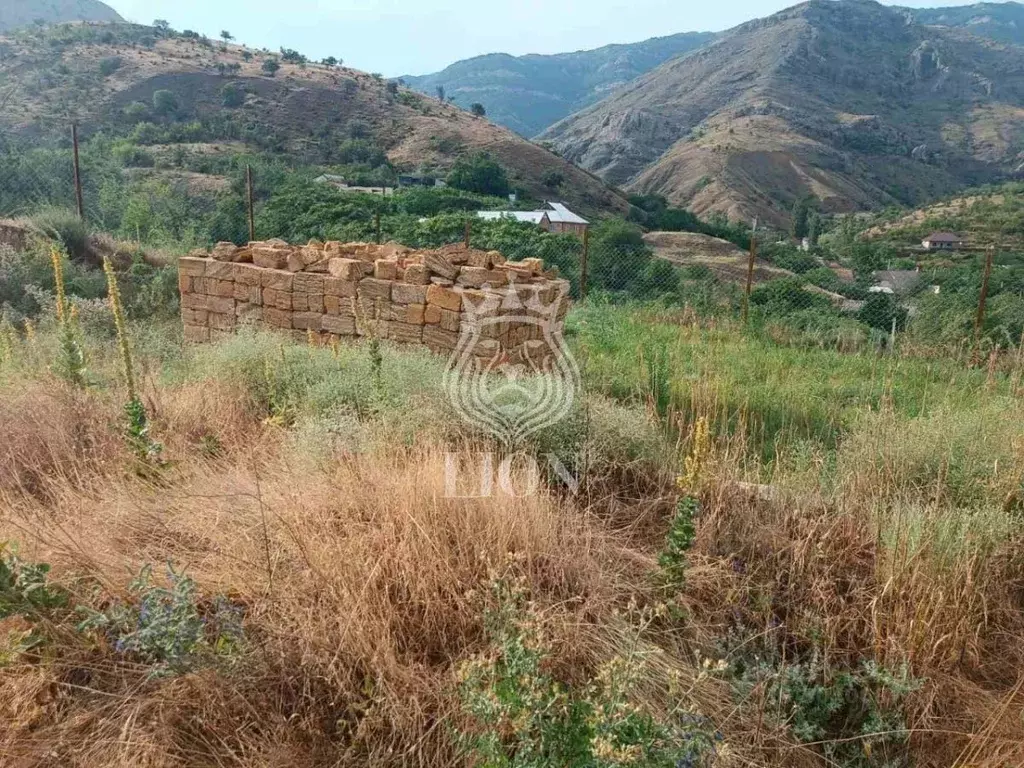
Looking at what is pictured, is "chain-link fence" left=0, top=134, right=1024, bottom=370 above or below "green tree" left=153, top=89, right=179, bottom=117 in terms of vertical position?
below

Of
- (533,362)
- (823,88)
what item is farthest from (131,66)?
(823,88)

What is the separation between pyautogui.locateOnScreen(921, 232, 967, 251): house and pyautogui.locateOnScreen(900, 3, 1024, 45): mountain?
5943 inches

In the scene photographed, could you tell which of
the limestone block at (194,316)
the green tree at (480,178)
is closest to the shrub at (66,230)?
the limestone block at (194,316)

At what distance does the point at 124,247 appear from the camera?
37.2 ft

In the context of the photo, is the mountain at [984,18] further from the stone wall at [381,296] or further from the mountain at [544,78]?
the stone wall at [381,296]

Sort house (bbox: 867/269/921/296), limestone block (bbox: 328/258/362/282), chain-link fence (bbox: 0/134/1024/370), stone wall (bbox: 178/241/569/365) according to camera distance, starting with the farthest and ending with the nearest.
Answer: house (bbox: 867/269/921/296), chain-link fence (bbox: 0/134/1024/370), limestone block (bbox: 328/258/362/282), stone wall (bbox: 178/241/569/365)

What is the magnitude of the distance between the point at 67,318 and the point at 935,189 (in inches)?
3051

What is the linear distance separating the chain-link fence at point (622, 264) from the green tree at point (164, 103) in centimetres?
2036

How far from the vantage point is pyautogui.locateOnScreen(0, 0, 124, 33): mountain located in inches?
4432

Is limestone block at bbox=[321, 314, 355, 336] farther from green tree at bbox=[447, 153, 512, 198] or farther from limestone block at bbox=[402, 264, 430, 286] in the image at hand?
green tree at bbox=[447, 153, 512, 198]

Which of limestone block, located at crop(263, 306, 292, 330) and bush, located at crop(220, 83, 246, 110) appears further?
bush, located at crop(220, 83, 246, 110)

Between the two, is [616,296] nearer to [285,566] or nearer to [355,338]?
[355,338]

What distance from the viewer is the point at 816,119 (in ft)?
251

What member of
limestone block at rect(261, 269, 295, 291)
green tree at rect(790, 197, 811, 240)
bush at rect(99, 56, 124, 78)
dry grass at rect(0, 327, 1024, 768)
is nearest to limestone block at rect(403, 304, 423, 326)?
limestone block at rect(261, 269, 295, 291)
